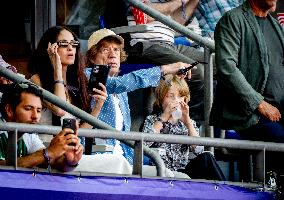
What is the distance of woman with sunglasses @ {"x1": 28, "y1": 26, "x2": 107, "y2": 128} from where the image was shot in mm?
8672

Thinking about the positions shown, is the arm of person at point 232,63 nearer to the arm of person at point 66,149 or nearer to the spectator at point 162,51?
the arm of person at point 66,149

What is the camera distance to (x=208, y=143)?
7.82 metres

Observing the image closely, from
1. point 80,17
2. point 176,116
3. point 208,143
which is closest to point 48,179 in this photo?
point 208,143

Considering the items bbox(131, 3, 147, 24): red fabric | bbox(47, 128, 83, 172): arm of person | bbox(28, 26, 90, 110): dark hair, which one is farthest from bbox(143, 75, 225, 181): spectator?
bbox(47, 128, 83, 172): arm of person

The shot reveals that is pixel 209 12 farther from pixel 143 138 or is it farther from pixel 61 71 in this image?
pixel 143 138

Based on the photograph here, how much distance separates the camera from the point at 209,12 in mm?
11219

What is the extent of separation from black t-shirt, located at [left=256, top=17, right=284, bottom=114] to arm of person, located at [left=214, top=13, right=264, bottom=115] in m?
0.18

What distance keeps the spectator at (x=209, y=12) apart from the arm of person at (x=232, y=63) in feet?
9.72

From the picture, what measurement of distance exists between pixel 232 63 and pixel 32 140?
1451 mm

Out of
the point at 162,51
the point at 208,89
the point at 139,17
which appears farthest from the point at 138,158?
the point at 139,17

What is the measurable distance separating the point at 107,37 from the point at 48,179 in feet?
8.48

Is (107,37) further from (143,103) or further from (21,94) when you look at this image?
(21,94)

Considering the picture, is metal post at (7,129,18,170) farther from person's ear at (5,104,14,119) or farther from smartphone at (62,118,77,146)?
person's ear at (5,104,14,119)

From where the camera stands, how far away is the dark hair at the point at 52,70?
880 cm
